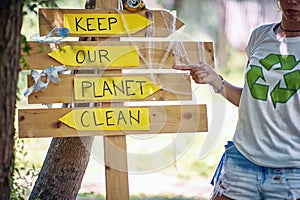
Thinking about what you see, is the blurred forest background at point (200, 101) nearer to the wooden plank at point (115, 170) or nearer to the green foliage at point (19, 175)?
the green foliage at point (19, 175)

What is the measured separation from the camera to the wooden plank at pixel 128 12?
3.18 metres

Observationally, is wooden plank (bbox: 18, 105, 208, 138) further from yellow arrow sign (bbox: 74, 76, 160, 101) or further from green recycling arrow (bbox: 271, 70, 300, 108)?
green recycling arrow (bbox: 271, 70, 300, 108)

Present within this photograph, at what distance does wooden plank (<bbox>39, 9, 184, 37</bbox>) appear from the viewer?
318 centimetres

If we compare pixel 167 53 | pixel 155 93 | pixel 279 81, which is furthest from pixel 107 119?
pixel 279 81

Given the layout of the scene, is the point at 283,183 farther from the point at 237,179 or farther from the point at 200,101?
the point at 200,101

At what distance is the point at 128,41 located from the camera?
328cm

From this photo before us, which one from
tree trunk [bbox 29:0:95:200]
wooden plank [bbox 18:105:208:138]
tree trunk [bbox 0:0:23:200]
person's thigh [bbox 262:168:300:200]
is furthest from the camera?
tree trunk [bbox 29:0:95:200]

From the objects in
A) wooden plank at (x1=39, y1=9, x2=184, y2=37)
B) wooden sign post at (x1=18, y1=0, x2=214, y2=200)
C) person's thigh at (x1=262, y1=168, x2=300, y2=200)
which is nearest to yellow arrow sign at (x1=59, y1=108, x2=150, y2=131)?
wooden sign post at (x1=18, y1=0, x2=214, y2=200)

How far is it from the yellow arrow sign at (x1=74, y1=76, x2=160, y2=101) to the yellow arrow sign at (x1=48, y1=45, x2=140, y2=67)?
6 centimetres

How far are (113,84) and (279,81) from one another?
71cm

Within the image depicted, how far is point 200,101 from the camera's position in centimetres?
650

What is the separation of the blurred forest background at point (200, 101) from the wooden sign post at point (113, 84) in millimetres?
518

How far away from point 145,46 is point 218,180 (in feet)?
2.17

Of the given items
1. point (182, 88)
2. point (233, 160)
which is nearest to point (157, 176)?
point (182, 88)
